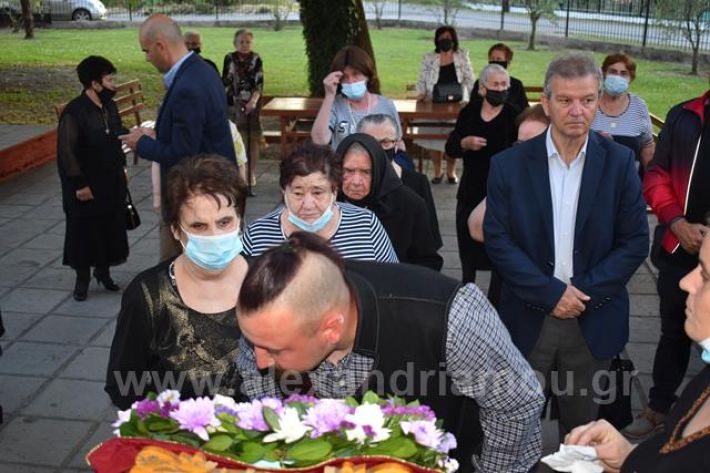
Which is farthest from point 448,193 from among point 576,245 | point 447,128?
point 576,245

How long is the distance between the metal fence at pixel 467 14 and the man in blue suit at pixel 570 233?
23.1 m

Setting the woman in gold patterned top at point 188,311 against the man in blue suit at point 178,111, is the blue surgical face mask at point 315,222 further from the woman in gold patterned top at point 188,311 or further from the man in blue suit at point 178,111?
the man in blue suit at point 178,111

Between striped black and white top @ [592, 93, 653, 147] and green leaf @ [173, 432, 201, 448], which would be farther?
striped black and white top @ [592, 93, 653, 147]

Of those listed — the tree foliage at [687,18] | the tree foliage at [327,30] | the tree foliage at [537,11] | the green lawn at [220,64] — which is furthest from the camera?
the tree foliage at [537,11]

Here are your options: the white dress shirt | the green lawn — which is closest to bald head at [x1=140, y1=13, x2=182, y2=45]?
the white dress shirt

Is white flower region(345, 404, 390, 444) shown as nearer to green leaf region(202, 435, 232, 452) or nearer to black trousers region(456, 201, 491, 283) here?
green leaf region(202, 435, 232, 452)

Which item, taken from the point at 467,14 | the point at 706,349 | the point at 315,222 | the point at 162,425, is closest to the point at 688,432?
the point at 706,349

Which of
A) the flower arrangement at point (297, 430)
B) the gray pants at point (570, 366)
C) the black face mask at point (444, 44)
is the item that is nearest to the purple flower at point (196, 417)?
the flower arrangement at point (297, 430)

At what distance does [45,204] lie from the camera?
398 inches

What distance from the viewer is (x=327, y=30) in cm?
1315

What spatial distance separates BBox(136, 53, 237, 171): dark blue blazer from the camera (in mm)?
5508

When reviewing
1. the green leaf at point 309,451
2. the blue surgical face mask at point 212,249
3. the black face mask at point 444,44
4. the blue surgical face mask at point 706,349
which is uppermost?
the black face mask at point 444,44

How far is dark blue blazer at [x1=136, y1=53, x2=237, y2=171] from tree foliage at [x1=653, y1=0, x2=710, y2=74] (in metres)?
19.8

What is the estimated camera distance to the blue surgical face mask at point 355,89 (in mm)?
6797
